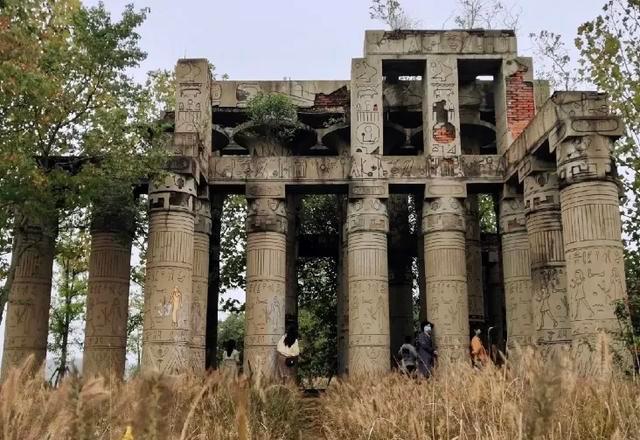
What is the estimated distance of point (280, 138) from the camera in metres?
20.1

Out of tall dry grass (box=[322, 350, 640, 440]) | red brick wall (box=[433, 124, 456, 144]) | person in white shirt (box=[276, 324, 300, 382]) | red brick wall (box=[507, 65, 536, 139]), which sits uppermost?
red brick wall (box=[507, 65, 536, 139])

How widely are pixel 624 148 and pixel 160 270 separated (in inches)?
399

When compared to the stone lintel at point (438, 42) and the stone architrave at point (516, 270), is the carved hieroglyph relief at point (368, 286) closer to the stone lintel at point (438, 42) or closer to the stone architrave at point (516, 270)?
the stone architrave at point (516, 270)

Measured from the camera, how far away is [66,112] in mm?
12992

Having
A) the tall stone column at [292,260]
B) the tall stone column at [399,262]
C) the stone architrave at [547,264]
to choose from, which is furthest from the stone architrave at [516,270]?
the tall stone column at [292,260]

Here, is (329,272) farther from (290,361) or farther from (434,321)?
(290,361)

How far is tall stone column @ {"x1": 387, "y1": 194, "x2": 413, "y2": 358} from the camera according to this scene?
23.1 metres

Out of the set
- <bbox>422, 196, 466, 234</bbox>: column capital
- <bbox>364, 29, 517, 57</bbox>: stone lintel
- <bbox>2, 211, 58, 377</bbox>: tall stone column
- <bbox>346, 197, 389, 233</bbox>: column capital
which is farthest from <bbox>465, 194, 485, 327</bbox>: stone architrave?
<bbox>2, 211, 58, 377</bbox>: tall stone column

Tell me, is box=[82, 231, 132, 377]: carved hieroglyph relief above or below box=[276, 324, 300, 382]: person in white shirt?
above

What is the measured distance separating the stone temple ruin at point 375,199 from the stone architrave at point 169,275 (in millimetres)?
31

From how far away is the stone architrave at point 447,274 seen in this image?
54.1 ft

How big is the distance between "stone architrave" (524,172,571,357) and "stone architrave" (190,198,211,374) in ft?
26.8

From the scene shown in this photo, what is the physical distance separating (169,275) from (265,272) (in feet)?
9.64

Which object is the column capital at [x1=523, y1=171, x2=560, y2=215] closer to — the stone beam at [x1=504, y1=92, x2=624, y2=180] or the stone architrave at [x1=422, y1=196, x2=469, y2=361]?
the stone beam at [x1=504, y1=92, x2=624, y2=180]
